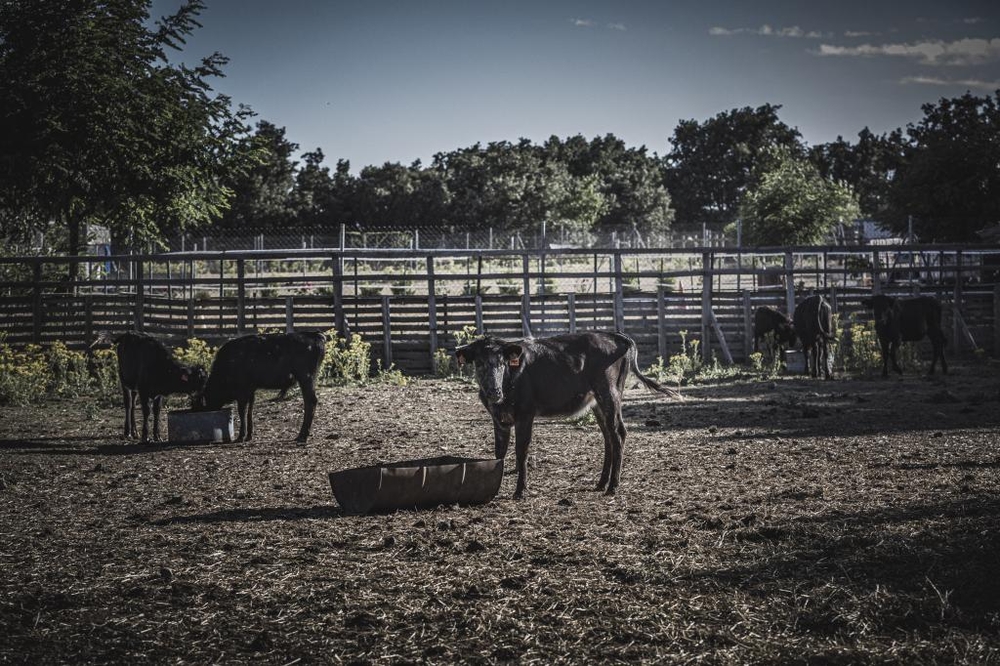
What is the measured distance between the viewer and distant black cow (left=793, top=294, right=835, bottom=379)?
17641mm

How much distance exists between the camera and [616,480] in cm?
819

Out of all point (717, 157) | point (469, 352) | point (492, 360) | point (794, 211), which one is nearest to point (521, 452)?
point (492, 360)

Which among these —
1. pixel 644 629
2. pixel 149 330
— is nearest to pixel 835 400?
pixel 644 629

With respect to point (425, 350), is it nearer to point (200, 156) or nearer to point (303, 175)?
point (200, 156)

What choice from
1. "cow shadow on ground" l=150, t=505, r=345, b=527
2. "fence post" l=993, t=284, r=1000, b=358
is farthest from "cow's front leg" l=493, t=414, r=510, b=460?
"fence post" l=993, t=284, r=1000, b=358

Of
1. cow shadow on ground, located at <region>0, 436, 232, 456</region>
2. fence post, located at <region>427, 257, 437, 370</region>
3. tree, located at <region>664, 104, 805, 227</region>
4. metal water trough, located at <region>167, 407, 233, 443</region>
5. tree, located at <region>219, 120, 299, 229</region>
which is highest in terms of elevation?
tree, located at <region>664, 104, 805, 227</region>

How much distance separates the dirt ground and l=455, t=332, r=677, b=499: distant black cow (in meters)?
0.47

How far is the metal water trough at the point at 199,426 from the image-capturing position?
1090 centimetres

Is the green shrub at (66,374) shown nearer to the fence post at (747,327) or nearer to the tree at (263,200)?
the fence post at (747,327)

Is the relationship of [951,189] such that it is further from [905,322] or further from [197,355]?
[197,355]

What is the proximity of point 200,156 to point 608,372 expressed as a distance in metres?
13.0

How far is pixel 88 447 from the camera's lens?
11.0 metres

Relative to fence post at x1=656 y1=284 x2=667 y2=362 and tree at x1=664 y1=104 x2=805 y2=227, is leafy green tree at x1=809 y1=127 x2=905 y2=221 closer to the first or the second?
tree at x1=664 y1=104 x2=805 y2=227

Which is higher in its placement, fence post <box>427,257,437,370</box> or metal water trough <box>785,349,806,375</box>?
fence post <box>427,257,437,370</box>
